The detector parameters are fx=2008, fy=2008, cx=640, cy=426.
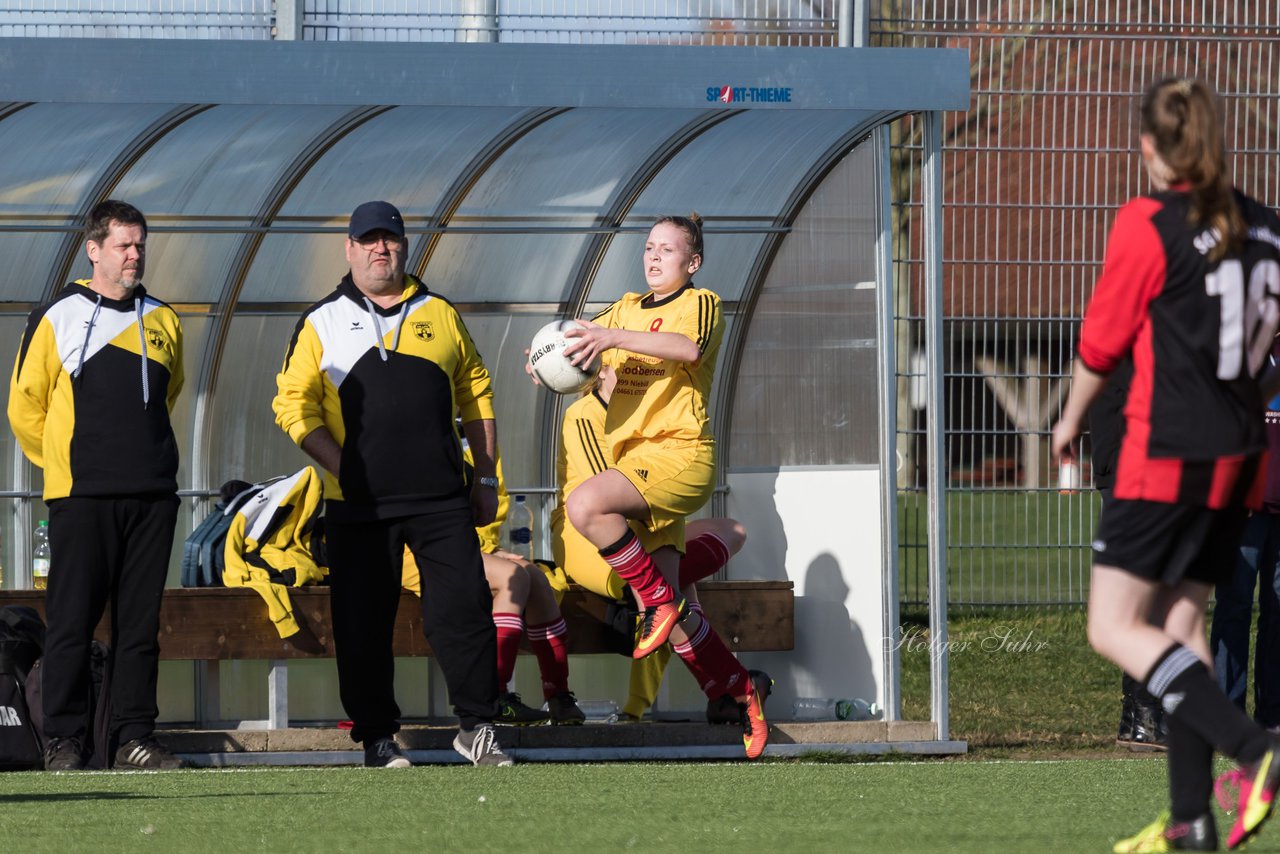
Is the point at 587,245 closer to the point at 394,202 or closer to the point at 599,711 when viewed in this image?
the point at 394,202

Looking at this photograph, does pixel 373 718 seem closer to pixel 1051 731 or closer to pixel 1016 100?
pixel 1051 731

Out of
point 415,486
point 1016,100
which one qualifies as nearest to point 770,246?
point 1016,100

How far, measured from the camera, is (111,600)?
716 centimetres

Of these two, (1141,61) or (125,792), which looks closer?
(125,792)

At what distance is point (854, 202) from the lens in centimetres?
877

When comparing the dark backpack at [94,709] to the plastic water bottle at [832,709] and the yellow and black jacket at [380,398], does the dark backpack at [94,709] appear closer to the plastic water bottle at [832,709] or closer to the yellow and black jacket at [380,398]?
the yellow and black jacket at [380,398]

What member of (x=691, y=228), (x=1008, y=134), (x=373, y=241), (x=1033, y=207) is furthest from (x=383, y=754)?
(x=1008, y=134)

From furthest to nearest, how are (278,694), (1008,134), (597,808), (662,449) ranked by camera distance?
(1008,134), (278,694), (662,449), (597,808)

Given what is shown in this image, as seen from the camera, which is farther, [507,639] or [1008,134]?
[1008,134]

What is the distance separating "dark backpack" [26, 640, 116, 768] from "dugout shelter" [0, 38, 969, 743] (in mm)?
1445

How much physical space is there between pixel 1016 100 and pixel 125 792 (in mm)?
5619

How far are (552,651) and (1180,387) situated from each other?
14.1 ft

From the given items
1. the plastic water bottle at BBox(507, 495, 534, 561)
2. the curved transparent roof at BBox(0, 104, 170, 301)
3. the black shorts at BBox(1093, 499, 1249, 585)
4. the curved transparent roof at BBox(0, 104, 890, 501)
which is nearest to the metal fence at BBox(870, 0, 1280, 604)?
the curved transparent roof at BBox(0, 104, 890, 501)

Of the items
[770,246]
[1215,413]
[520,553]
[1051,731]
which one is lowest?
[1051,731]
